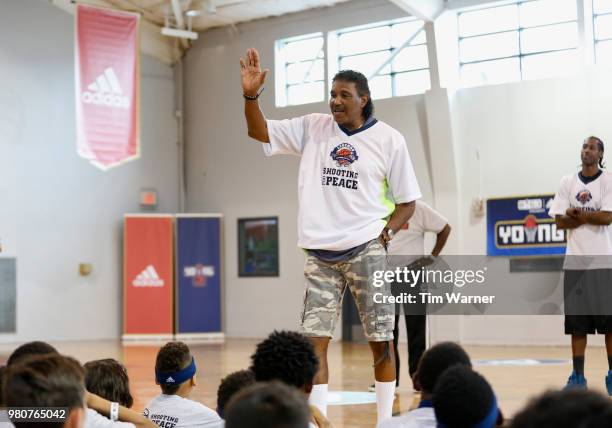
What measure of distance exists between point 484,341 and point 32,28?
8747mm

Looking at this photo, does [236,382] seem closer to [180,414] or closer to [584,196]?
[180,414]

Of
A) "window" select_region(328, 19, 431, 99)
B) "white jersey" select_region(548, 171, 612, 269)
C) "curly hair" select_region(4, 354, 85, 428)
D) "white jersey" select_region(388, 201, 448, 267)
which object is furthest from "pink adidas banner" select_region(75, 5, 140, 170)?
"curly hair" select_region(4, 354, 85, 428)

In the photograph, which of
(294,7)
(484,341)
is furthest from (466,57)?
(484,341)

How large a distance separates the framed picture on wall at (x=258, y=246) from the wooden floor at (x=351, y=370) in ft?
4.79

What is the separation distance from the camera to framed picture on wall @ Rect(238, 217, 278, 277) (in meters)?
15.2

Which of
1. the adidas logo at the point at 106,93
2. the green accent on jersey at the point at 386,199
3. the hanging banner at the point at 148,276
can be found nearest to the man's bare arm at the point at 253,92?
the green accent on jersey at the point at 386,199

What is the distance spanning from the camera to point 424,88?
13797 millimetres

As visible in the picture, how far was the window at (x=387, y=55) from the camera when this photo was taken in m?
13.8

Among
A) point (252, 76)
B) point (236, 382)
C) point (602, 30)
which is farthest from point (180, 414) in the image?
point (602, 30)

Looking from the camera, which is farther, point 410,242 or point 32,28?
point 32,28

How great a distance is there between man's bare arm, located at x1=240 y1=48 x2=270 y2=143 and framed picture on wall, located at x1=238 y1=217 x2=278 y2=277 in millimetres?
10973

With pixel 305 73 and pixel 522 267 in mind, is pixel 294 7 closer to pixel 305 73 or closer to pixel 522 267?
pixel 305 73

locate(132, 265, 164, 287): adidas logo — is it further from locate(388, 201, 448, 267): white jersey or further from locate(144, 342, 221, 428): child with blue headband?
locate(144, 342, 221, 428): child with blue headband

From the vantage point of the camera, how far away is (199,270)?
15.4 metres
